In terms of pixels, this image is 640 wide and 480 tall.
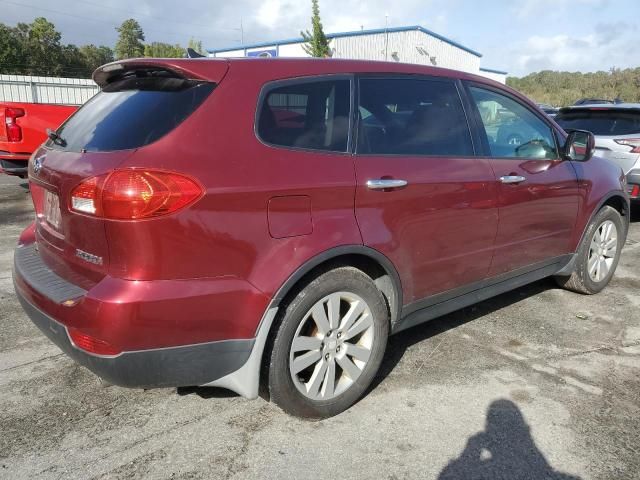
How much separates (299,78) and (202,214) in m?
0.90

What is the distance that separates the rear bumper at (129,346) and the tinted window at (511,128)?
7.20 feet

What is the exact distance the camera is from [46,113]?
26.6 feet

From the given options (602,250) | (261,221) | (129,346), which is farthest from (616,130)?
(129,346)

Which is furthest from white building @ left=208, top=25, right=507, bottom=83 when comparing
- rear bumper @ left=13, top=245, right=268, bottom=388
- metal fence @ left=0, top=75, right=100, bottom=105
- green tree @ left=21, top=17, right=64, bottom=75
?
green tree @ left=21, top=17, right=64, bottom=75

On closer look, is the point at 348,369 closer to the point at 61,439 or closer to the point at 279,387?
the point at 279,387

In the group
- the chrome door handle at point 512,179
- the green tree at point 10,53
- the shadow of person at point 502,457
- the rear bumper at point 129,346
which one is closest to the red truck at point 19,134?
the rear bumper at point 129,346

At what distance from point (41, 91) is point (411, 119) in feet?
69.0

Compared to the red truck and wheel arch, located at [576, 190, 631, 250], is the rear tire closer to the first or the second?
wheel arch, located at [576, 190, 631, 250]

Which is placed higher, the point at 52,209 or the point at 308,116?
the point at 308,116

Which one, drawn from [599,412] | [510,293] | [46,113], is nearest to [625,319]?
[510,293]

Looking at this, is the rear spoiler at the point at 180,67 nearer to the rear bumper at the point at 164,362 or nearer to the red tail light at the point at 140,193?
the red tail light at the point at 140,193

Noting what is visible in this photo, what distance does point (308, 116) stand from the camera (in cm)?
264

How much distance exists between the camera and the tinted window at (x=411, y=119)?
287cm

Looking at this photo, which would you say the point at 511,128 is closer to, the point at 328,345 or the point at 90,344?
the point at 328,345
